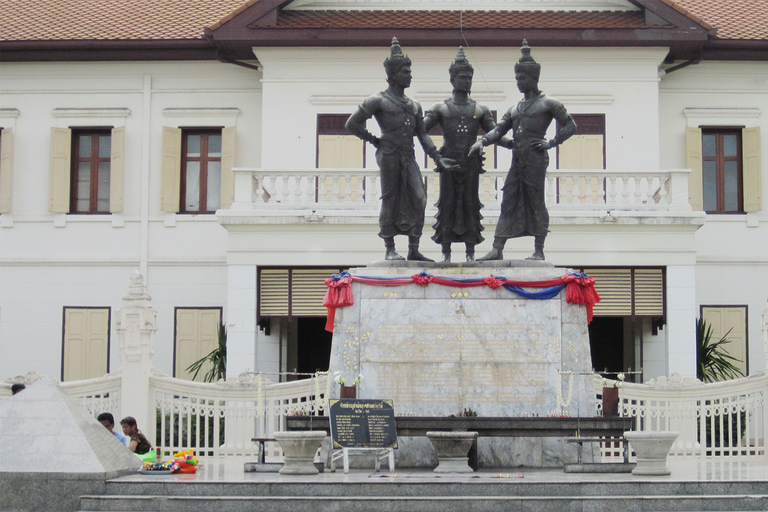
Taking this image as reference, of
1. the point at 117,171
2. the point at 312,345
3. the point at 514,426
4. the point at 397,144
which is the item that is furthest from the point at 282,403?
the point at 117,171

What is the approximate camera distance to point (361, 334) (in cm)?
1469

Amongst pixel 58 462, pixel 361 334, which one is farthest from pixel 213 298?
pixel 58 462

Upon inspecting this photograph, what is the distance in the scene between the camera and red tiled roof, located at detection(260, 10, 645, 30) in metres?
26.9

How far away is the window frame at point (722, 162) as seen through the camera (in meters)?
27.7

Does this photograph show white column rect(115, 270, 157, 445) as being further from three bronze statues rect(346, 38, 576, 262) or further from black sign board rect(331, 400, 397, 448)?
black sign board rect(331, 400, 397, 448)

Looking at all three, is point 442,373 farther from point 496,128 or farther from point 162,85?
point 162,85

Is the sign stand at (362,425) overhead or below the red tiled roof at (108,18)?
below

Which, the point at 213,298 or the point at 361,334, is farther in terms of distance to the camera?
Result: the point at 213,298

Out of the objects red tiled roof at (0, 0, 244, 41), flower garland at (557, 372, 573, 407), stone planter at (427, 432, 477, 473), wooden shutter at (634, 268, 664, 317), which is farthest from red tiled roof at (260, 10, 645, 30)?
stone planter at (427, 432, 477, 473)

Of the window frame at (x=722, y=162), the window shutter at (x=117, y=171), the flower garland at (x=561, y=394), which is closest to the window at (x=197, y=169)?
the window shutter at (x=117, y=171)

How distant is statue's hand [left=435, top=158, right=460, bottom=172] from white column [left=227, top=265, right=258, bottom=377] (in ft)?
32.8

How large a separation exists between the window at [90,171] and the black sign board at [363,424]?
16.6 metres

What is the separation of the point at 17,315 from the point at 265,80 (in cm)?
760

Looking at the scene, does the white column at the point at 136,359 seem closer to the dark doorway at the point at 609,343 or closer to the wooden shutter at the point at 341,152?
the wooden shutter at the point at 341,152
